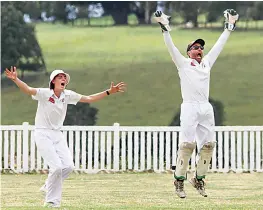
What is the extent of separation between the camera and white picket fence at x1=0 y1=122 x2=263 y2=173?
721 inches

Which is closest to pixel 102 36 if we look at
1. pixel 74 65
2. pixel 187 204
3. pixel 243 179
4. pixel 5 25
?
pixel 74 65

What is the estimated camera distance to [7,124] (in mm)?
20203

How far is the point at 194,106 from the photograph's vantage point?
11.1 m

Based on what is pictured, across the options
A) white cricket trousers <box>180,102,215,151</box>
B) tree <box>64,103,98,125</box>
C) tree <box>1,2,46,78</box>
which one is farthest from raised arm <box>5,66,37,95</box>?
tree <box>1,2,46,78</box>

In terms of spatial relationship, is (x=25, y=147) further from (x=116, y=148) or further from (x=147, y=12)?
(x=147, y=12)

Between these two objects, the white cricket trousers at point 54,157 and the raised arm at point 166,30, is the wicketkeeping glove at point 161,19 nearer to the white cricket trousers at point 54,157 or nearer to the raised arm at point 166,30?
the raised arm at point 166,30

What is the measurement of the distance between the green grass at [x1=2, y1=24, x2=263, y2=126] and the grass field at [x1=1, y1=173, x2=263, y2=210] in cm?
268

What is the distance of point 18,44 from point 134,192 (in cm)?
765

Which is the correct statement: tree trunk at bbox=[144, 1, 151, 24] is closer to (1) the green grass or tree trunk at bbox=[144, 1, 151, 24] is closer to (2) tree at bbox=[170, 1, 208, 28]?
(1) the green grass

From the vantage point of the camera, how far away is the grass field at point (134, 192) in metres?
11.7

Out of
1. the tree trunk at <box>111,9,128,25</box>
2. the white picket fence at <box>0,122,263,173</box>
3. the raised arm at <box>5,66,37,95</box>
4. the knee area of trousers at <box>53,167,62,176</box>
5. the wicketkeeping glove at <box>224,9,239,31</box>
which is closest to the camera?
the raised arm at <box>5,66,37,95</box>

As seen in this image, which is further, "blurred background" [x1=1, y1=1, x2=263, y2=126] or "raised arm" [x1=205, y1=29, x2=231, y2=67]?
"blurred background" [x1=1, y1=1, x2=263, y2=126]

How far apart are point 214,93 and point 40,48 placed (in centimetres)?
416

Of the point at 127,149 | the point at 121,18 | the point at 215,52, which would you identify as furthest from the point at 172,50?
the point at 121,18
